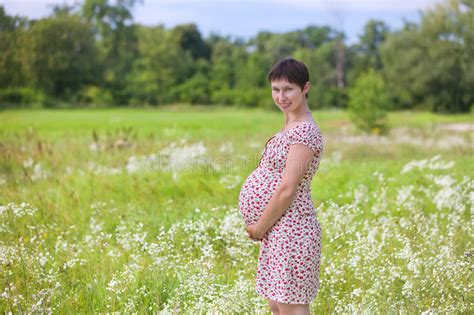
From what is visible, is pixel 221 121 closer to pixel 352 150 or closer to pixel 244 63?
pixel 352 150

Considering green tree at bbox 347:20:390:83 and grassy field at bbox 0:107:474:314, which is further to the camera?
green tree at bbox 347:20:390:83

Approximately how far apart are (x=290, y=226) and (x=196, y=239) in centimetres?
225

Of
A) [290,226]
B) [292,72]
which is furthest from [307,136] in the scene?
[290,226]

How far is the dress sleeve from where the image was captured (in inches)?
140

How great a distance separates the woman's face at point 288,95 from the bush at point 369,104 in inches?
890

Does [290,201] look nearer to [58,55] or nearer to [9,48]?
[9,48]

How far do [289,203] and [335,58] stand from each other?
73363 millimetres

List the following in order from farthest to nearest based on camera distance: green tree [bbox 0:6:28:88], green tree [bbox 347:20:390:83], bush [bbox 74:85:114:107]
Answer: green tree [bbox 347:20:390:83], bush [bbox 74:85:114:107], green tree [bbox 0:6:28:88]

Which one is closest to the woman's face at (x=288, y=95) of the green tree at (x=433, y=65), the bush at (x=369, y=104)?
the bush at (x=369, y=104)

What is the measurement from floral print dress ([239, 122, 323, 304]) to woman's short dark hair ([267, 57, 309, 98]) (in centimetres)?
31

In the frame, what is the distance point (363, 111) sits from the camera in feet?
84.9

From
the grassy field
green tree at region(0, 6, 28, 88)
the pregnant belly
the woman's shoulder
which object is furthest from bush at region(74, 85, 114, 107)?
the woman's shoulder

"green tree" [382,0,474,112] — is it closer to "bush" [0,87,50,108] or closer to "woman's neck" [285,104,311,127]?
"bush" [0,87,50,108]

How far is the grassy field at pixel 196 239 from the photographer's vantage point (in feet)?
15.6
